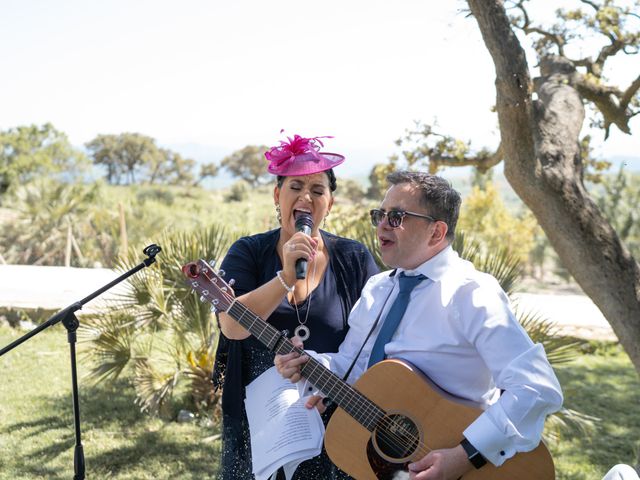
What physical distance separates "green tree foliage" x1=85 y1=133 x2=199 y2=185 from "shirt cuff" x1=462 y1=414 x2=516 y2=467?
179 feet

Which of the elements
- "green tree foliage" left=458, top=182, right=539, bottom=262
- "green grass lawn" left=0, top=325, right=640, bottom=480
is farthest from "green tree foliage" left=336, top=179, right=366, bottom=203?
"green grass lawn" left=0, top=325, right=640, bottom=480

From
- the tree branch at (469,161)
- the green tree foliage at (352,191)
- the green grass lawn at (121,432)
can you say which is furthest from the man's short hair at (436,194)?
the green tree foliage at (352,191)

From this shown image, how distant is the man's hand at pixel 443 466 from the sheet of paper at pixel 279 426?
470mm

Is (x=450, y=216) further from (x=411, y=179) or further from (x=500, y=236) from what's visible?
(x=500, y=236)

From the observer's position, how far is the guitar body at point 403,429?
2.30 meters

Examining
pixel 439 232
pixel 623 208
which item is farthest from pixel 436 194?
pixel 623 208

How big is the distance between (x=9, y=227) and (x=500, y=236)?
1250 cm

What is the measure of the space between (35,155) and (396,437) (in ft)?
113

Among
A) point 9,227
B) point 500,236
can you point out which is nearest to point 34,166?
point 9,227

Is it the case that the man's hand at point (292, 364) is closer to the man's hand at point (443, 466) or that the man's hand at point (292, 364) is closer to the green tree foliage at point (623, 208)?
the man's hand at point (443, 466)

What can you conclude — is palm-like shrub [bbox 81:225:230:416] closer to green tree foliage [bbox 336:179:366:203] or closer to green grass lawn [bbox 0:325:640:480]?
green grass lawn [bbox 0:325:640:480]

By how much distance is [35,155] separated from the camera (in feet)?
110

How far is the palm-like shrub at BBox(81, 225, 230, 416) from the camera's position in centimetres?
572

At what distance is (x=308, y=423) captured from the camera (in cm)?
263
